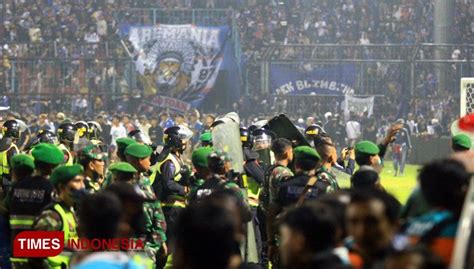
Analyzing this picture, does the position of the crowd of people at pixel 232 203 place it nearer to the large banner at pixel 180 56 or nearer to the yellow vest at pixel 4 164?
the yellow vest at pixel 4 164

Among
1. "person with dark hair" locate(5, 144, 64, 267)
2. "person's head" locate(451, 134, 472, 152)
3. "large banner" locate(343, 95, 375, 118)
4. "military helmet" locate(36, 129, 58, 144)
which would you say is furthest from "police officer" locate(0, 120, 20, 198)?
"large banner" locate(343, 95, 375, 118)

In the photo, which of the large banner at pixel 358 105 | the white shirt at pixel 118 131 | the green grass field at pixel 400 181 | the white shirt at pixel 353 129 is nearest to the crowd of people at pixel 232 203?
the green grass field at pixel 400 181

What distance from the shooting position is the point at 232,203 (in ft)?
21.3

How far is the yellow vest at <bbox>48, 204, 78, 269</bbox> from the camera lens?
348 inches

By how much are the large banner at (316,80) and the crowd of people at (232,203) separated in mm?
21255

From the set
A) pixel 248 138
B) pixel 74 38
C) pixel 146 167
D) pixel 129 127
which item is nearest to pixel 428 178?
pixel 146 167

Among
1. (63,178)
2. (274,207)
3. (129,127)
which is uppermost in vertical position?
(63,178)

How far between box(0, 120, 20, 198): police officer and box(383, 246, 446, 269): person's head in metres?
8.75

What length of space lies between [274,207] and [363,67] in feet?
92.7

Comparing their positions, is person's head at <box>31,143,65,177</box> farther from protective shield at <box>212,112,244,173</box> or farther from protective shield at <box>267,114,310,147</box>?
protective shield at <box>267,114,310,147</box>

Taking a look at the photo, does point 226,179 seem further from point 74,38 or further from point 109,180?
point 74,38

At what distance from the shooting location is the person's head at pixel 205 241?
507 cm

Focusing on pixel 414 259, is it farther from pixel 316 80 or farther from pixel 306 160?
pixel 316 80

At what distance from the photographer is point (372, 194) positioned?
240 inches
